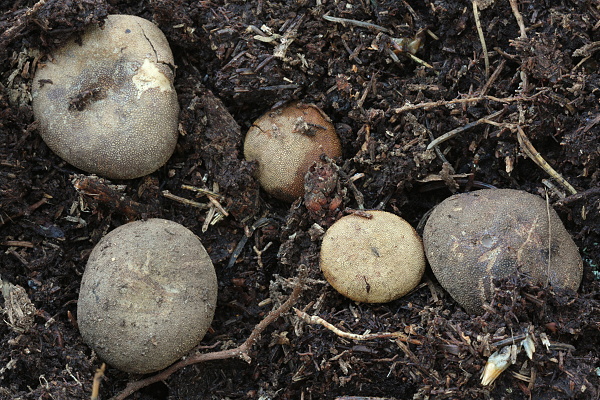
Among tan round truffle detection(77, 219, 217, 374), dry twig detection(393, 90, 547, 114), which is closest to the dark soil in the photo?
dry twig detection(393, 90, 547, 114)

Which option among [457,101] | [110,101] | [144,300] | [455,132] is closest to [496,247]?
[455,132]

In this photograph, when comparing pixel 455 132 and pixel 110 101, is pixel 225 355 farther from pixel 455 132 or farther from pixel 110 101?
pixel 455 132

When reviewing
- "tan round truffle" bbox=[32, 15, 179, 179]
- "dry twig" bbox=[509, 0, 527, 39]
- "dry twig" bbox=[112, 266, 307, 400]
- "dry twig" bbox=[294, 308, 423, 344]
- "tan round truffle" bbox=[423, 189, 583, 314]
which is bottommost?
"dry twig" bbox=[112, 266, 307, 400]

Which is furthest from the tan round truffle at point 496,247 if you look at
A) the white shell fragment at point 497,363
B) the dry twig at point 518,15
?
the dry twig at point 518,15

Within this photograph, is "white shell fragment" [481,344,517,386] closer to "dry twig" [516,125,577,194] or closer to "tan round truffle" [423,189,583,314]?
"tan round truffle" [423,189,583,314]

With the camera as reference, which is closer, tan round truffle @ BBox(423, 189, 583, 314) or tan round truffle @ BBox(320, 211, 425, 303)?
tan round truffle @ BBox(423, 189, 583, 314)

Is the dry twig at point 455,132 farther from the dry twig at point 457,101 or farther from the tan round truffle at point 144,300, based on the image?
the tan round truffle at point 144,300
